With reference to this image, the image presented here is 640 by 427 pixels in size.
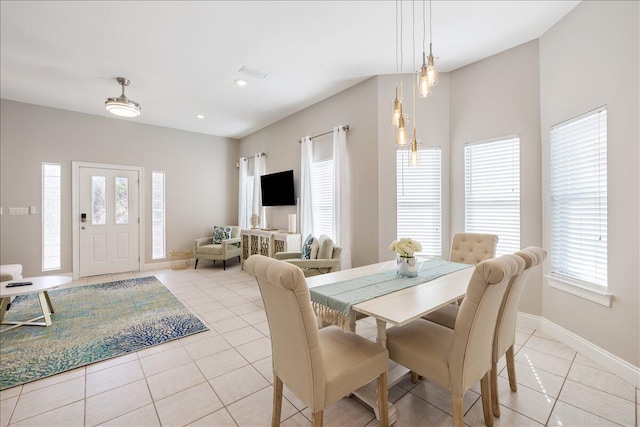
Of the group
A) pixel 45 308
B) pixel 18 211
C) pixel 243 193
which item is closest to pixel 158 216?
pixel 243 193

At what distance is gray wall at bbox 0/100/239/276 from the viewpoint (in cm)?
443

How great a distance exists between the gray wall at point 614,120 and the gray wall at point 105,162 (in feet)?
20.3

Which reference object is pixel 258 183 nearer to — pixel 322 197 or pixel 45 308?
pixel 322 197

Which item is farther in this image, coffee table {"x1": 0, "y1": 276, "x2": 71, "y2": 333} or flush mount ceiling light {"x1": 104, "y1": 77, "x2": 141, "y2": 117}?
flush mount ceiling light {"x1": 104, "y1": 77, "x2": 141, "y2": 117}

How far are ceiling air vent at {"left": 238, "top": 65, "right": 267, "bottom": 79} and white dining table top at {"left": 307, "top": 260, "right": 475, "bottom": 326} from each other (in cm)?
275

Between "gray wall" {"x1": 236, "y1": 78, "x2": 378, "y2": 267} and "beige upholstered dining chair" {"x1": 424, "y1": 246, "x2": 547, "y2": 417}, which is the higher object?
"gray wall" {"x1": 236, "y1": 78, "x2": 378, "y2": 267}

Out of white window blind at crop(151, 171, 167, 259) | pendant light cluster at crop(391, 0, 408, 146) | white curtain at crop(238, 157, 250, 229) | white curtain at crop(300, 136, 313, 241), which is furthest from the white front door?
pendant light cluster at crop(391, 0, 408, 146)

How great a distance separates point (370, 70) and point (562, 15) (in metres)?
1.83

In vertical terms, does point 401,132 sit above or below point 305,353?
above

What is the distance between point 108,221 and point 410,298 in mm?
5749

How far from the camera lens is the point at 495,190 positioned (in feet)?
10.4

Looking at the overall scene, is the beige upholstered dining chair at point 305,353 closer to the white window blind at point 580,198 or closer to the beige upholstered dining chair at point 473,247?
the beige upholstered dining chair at point 473,247

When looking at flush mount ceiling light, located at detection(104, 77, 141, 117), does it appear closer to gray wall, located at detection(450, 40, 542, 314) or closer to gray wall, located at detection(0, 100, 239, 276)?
gray wall, located at detection(0, 100, 239, 276)

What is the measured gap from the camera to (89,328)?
2959 mm
